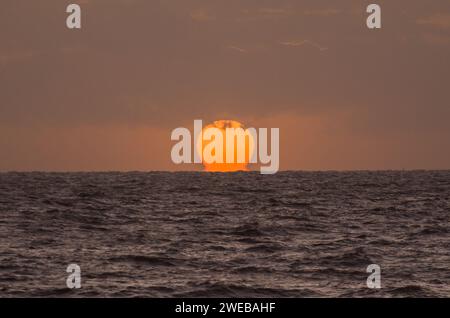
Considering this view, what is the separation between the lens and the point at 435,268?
23.6 meters

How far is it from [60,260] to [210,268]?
5684 mm

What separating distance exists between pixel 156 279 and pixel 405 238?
50.9ft

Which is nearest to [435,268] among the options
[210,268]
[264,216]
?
[210,268]

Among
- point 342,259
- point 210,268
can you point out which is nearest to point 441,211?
point 342,259

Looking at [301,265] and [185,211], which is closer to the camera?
[301,265]

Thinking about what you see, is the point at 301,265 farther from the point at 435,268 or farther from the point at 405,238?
the point at 405,238

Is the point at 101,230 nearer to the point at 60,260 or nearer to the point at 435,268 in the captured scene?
the point at 60,260
